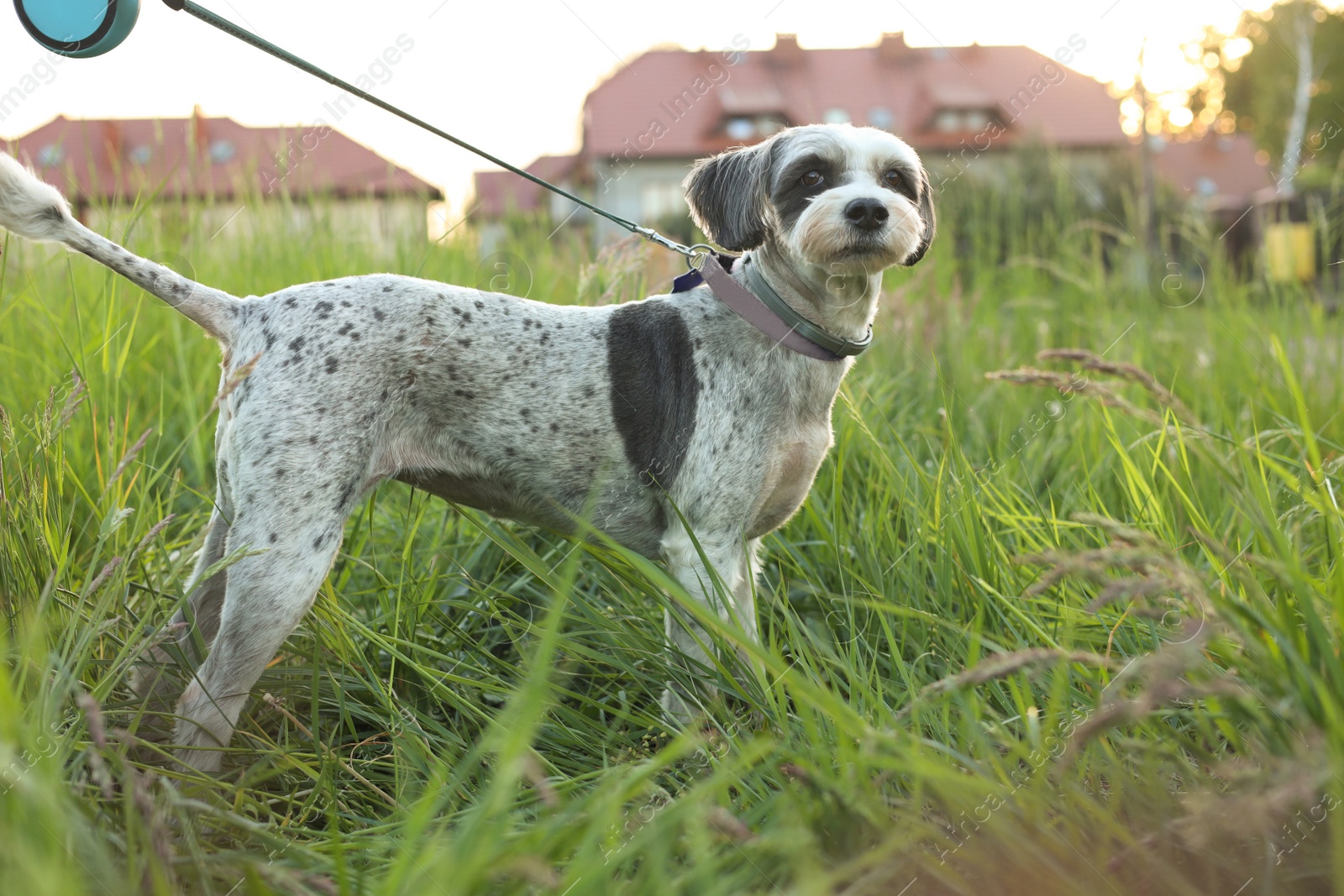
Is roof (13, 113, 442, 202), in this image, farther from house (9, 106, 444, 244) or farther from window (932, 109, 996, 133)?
window (932, 109, 996, 133)

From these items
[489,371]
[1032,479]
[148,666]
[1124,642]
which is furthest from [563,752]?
[1032,479]

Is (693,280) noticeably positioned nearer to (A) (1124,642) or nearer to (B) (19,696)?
(A) (1124,642)

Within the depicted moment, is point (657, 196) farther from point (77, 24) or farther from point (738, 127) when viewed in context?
point (77, 24)

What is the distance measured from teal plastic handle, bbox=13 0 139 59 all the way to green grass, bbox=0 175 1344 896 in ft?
2.65

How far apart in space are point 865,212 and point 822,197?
0.15m

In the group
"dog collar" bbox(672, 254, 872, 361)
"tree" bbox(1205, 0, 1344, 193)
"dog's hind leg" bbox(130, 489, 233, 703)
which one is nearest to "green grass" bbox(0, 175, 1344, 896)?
"dog's hind leg" bbox(130, 489, 233, 703)

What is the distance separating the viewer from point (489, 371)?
8.57 feet

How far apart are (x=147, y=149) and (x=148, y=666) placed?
4.16 meters

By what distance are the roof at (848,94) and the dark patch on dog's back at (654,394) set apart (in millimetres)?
27384

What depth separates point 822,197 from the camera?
2688 millimetres

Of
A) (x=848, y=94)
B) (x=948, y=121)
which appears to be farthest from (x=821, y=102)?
(x=948, y=121)

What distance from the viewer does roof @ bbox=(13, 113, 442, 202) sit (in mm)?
4371

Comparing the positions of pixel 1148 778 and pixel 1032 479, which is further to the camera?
pixel 1032 479

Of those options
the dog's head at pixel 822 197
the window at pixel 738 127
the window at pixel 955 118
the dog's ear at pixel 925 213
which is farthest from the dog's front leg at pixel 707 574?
the window at pixel 955 118
